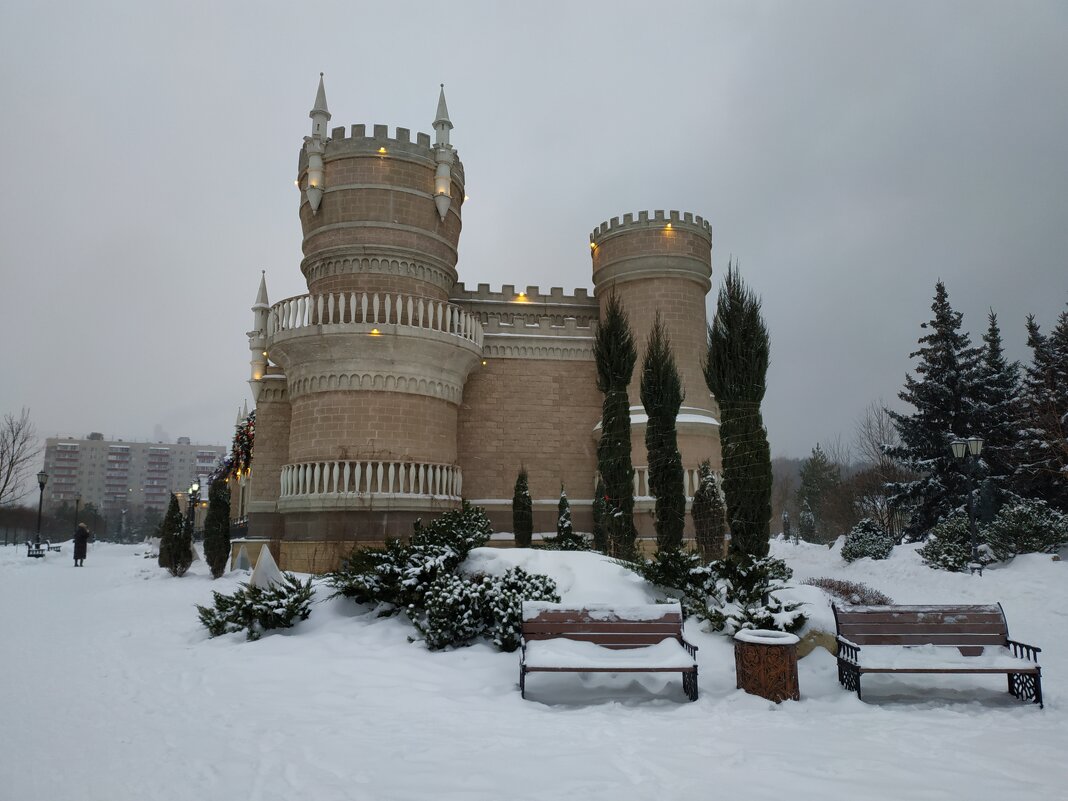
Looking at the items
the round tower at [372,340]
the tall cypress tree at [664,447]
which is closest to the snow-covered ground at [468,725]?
the tall cypress tree at [664,447]

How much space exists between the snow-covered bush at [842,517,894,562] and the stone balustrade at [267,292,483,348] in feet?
45.6

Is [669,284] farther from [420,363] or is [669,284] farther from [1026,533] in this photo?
[1026,533]

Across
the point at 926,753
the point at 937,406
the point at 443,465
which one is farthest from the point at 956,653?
the point at 937,406

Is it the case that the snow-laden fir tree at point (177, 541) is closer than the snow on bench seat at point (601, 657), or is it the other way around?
the snow on bench seat at point (601, 657)

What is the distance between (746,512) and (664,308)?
11640 millimetres

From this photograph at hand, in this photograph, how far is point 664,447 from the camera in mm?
13906

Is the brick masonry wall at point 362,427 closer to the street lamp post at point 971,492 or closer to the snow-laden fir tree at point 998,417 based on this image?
the street lamp post at point 971,492

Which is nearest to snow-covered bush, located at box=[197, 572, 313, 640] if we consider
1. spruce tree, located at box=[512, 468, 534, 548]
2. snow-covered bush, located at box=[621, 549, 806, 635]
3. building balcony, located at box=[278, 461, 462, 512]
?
snow-covered bush, located at box=[621, 549, 806, 635]

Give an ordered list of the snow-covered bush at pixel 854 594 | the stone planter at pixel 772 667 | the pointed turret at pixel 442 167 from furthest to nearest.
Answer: the pointed turret at pixel 442 167 → the snow-covered bush at pixel 854 594 → the stone planter at pixel 772 667

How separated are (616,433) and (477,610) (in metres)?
6.53

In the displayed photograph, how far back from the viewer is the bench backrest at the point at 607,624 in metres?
7.52

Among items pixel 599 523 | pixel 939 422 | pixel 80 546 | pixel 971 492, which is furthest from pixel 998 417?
pixel 80 546

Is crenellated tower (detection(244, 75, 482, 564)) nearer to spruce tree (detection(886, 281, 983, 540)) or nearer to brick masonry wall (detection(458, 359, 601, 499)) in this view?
brick masonry wall (detection(458, 359, 601, 499))

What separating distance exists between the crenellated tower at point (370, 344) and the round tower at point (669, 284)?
190 inches
